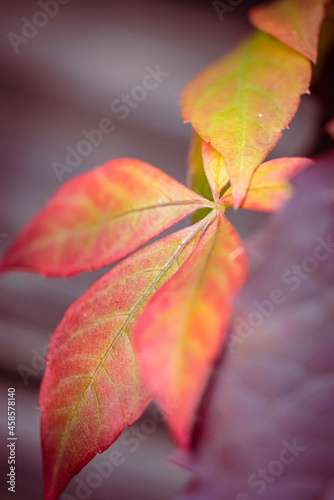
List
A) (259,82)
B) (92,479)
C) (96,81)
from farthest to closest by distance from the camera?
(92,479), (96,81), (259,82)

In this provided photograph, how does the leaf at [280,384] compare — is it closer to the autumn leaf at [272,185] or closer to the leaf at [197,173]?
the autumn leaf at [272,185]

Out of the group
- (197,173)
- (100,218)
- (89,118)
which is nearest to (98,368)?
(100,218)

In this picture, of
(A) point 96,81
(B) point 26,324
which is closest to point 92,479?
(B) point 26,324

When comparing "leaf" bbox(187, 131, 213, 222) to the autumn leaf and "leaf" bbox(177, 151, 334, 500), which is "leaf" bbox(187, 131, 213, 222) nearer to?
the autumn leaf

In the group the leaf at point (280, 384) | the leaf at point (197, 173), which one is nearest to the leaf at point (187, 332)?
the leaf at point (280, 384)

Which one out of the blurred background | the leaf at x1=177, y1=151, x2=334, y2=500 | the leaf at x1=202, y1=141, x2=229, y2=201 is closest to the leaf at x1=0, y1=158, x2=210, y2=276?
the leaf at x1=202, y1=141, x2=229, y2=201

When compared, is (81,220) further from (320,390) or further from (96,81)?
(96,81)

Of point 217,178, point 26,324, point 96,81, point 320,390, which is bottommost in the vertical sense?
point 26,324
